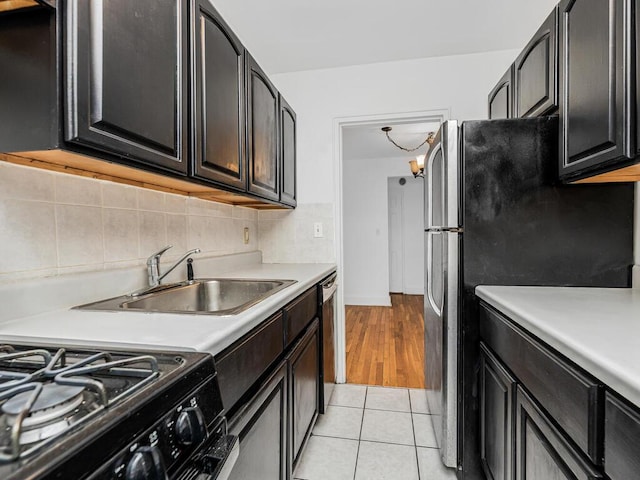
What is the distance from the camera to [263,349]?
108 cm

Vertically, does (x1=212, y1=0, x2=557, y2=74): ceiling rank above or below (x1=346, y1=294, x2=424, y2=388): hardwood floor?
above

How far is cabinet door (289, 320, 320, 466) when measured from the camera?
1.42 m

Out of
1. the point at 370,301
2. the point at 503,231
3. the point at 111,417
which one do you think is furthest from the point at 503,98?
the point at 370,301

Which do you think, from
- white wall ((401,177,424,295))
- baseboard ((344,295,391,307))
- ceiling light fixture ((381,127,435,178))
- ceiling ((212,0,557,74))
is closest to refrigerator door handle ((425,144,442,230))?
ceiling ((212,0,557,74))

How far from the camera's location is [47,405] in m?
0.48

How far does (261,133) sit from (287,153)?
0.50 m

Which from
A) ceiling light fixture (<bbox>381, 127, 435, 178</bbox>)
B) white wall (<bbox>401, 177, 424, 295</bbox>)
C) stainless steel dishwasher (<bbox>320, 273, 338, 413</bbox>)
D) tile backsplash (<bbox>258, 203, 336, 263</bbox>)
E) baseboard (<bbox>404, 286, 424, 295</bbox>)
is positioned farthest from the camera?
baseboard (<bbox>404, 286, 424, 295</bbox>)

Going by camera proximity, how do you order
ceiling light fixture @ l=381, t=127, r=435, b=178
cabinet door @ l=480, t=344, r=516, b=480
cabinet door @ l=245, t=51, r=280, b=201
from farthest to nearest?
ceiling light fixture @ l=381, t=127, r=435, b=178 → cabinet door @ l=245, t=51, r=280, b=201 → cabinet door @ l=480, t=344, r=516, b=480

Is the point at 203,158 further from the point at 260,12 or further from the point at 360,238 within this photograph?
the point at 360,238

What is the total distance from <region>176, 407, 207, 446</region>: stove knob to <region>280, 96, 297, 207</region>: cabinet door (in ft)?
5.70

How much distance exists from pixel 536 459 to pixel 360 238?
4459mm

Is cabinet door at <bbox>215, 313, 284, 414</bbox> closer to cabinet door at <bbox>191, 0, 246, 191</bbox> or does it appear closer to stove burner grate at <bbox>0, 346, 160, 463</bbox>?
stove burner grate at <bbox>0, 346, 160, 463</bbox>

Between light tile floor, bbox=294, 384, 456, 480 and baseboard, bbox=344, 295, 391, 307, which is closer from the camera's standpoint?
light tile floor, bbox=294, 384, 456, 480

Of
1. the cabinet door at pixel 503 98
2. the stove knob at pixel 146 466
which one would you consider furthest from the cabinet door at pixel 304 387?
the cabinet door at pixel 503 98
